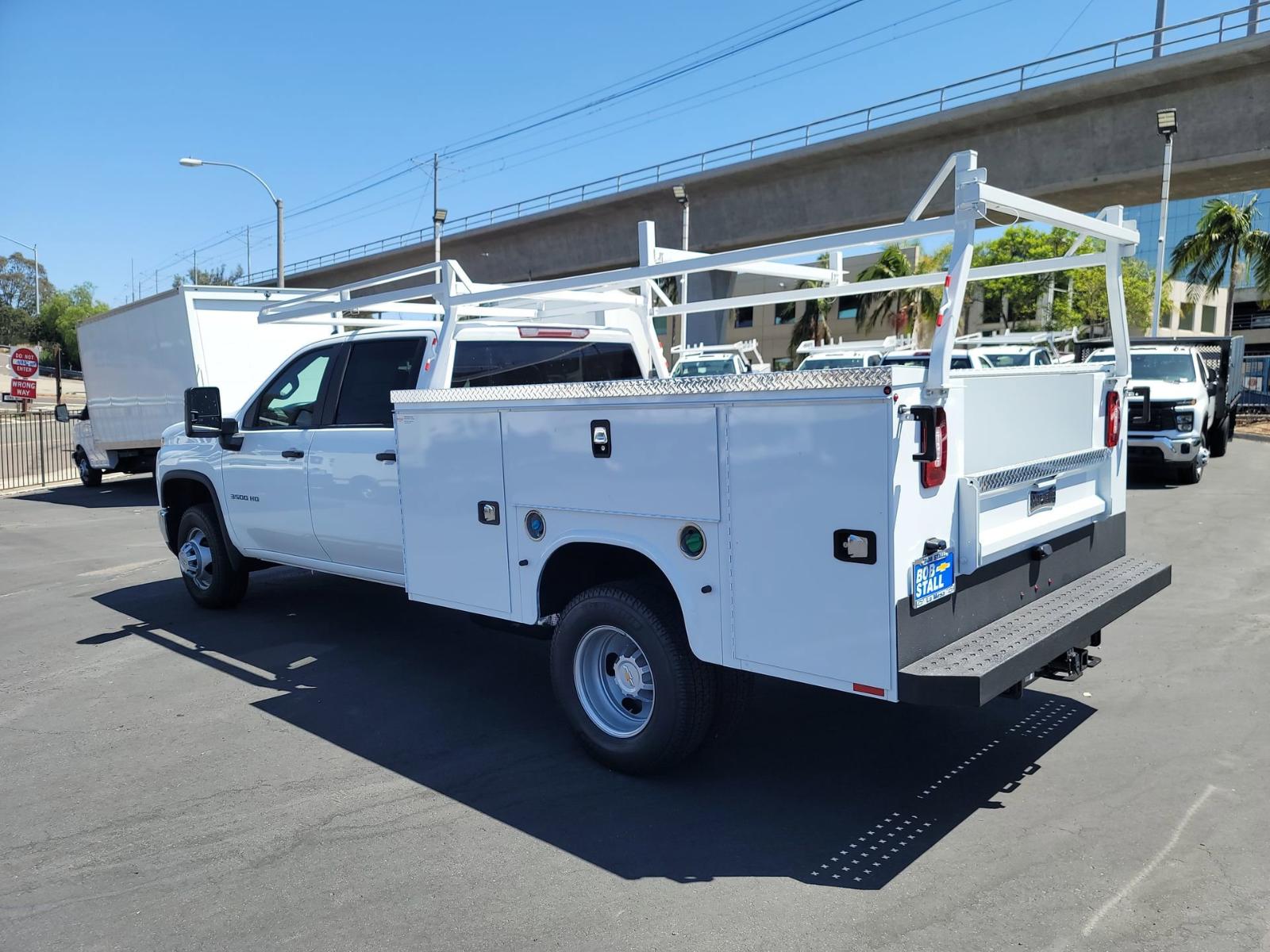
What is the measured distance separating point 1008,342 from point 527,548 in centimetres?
1926

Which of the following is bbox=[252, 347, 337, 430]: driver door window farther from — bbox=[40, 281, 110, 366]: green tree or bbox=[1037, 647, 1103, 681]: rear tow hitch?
bbox=[40, 281, 110, 366]: green tree

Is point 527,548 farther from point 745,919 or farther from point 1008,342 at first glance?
point 1008,342

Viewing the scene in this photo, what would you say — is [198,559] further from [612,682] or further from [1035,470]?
[1035,470]

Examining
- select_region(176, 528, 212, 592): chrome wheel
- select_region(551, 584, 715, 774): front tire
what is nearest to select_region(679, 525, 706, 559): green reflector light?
select_region(551, 584, 715, 774): front tire

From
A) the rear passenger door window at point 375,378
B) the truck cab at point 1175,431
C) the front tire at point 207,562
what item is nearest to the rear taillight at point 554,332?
the rear passenger door window at point 375,378

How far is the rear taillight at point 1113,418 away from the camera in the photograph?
5203 mm

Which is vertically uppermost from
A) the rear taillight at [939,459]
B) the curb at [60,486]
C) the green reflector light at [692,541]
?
the rear taillight at [939,459]

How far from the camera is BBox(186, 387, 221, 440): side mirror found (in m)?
7.23

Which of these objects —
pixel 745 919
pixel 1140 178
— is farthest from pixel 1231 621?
pixel 1140 178

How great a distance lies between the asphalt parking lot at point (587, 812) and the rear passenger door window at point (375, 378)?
5.48 ft

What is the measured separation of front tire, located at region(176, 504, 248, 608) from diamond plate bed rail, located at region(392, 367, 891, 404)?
338 centimetres

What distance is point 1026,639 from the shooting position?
158 inches

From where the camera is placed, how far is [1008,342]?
71.3ft

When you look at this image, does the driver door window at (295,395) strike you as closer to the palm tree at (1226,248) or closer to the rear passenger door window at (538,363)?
the rear passenger door window at (538,363)
